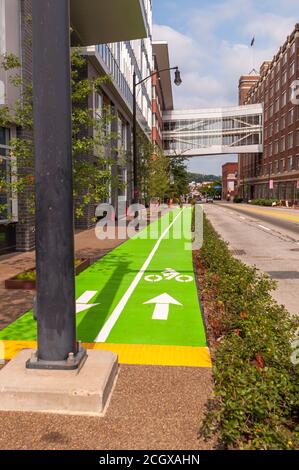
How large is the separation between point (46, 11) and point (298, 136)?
71.9 metres

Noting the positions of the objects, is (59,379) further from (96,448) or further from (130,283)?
(130,283)

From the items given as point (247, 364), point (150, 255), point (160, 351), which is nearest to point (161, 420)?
point (247, 364)

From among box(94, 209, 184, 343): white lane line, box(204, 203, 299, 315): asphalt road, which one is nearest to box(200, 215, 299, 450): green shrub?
box(94, 209, 184, 343): white lane line

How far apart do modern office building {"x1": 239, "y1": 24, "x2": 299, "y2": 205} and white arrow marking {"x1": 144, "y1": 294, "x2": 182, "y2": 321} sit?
212ft

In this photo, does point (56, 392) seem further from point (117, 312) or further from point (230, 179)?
point (230, 179)

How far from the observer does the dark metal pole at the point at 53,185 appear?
14.2 feet

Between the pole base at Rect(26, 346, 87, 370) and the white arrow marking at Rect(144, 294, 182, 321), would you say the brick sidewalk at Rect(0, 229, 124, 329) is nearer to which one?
the white arrow marking at Rect(144, 294, 182, 321)

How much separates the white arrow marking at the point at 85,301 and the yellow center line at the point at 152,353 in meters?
1.95

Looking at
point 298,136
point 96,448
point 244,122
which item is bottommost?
point 96,448

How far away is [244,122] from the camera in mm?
99250

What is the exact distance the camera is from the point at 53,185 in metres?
4.40

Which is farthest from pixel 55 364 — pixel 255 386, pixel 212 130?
pixel 212 130

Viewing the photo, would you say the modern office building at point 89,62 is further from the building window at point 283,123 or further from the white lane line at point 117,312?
the building window at point 283,123

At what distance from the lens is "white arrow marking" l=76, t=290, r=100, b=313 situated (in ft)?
27.3
